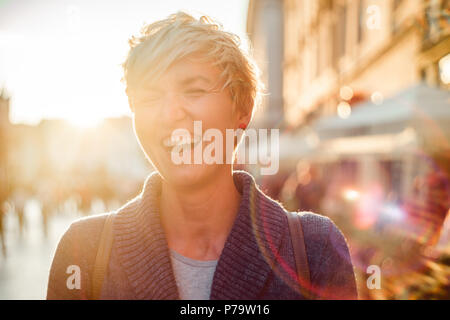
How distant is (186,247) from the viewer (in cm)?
183

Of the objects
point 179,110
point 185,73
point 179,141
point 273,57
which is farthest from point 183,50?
point 273,57

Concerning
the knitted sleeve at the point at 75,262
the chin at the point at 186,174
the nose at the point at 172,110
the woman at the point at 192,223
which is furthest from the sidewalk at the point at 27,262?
the nose at the point at 172,110

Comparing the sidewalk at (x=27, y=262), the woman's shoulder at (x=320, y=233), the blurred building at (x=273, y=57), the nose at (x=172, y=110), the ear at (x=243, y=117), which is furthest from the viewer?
the blurred building at (x=273, y=57)

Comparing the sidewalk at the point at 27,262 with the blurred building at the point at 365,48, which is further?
the blurred building at the point at 365,48

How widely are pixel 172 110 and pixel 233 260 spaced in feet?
1.92

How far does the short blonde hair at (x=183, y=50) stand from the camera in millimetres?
1659

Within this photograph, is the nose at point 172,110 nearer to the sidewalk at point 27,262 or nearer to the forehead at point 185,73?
the forehead at point 185,73

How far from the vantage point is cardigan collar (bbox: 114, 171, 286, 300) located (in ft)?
5.53

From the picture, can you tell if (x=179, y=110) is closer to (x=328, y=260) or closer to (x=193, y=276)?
(x=193, y=276)

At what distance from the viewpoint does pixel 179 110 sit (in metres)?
1.65

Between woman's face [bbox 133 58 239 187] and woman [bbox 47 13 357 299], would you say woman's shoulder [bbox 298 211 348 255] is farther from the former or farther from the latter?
woman's face [bbox 133 58 239 187]

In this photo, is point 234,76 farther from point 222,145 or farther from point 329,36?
point 329,36

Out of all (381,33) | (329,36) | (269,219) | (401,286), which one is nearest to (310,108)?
(329,36)
